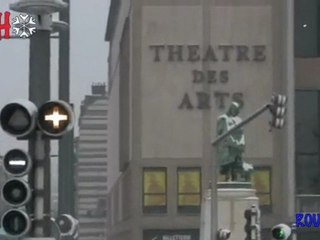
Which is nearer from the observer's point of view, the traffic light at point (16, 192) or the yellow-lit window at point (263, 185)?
the traffic light at point (16, 192)

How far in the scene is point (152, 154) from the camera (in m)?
57.9

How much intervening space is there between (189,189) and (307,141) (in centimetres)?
670

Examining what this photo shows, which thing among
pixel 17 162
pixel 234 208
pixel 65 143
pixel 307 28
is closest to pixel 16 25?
pixel 65 143

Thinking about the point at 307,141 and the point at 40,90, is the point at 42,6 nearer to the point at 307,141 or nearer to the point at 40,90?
the point at 40,90

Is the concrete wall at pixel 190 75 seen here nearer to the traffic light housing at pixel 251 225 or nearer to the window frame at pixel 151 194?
the window frame at pixel 151 194

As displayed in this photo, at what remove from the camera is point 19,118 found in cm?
934

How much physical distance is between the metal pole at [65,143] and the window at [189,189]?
128 ft

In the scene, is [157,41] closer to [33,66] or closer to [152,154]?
[152,154]

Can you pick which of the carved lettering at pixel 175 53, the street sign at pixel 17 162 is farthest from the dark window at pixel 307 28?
the street sign at pixel 17 162

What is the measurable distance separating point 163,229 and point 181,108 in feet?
20.4

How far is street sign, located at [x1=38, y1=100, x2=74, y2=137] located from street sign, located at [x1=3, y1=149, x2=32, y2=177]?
288 millimetres

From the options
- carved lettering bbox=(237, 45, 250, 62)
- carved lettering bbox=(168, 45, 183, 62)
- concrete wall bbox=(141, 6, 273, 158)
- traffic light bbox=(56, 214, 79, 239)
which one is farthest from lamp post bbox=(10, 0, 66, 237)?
carved lettering bbox=(237, 45, 250, 62)

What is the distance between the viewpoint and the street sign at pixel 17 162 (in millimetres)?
9438

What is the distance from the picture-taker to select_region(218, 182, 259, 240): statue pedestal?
36062 mm
